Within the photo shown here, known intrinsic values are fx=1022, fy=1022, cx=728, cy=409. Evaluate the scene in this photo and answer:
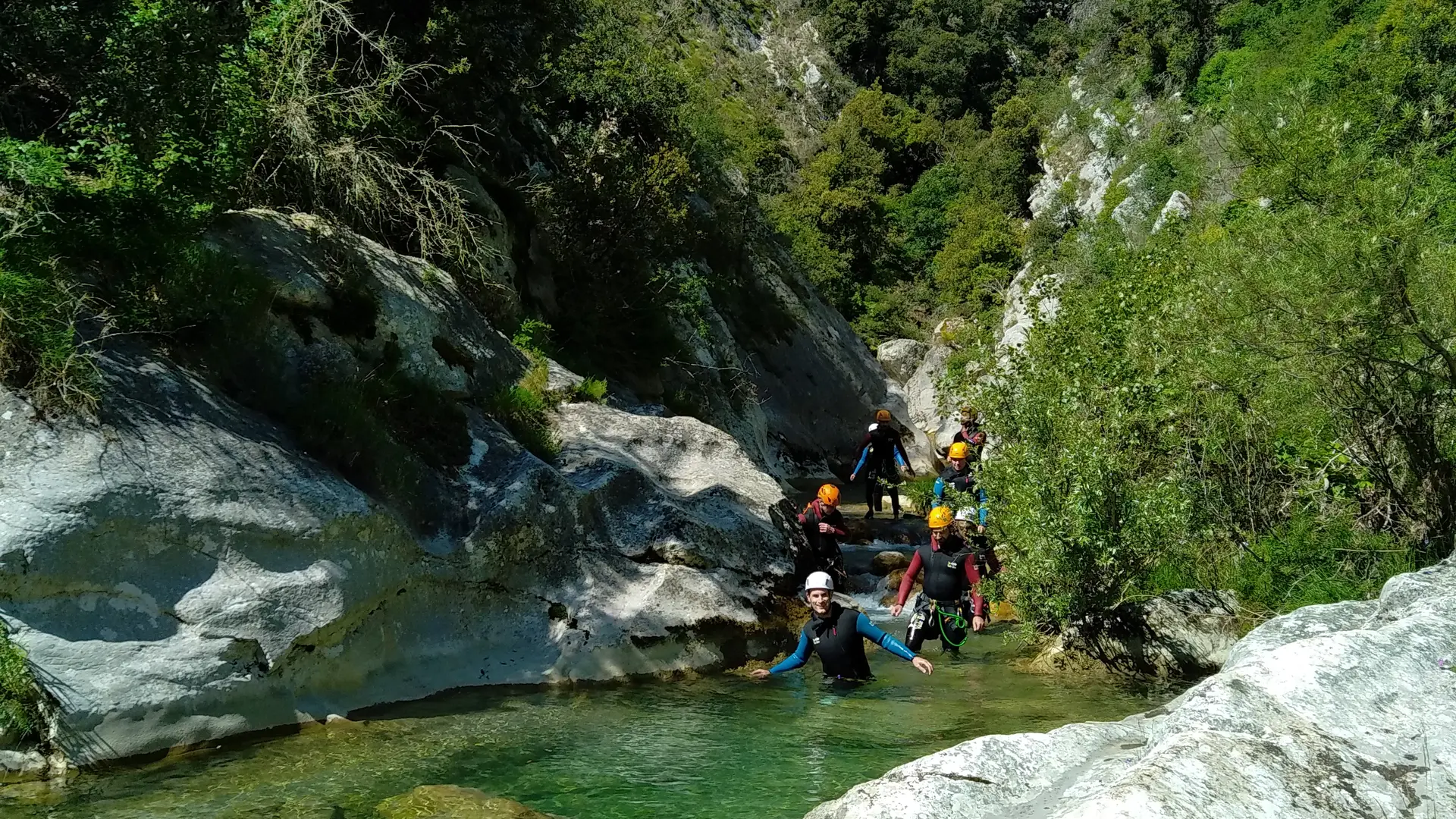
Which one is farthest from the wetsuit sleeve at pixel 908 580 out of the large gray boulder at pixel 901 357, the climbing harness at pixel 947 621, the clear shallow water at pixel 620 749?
the large gray boulder at pixel 901 357

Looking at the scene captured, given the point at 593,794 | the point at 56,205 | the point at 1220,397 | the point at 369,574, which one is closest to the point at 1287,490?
the point at 1220,397

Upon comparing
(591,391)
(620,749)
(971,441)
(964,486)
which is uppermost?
(591,391)

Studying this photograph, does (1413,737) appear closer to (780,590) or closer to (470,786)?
(470,786)

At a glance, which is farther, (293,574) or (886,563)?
(886,563)

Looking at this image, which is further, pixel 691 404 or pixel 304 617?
pixel 691 404

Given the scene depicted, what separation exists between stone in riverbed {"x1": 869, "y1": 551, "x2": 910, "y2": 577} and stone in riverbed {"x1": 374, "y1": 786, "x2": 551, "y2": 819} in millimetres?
9180

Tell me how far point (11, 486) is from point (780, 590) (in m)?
7.43

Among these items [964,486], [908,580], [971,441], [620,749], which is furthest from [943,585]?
[971,441]

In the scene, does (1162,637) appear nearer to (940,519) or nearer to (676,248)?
(940,519)

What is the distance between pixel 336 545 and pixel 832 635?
4.47 meters

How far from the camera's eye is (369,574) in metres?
8.76

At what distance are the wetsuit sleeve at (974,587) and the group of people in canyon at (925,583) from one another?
0.03 feet

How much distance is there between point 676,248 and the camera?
19969 millimetres

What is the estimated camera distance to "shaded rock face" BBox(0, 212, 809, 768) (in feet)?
23.5
